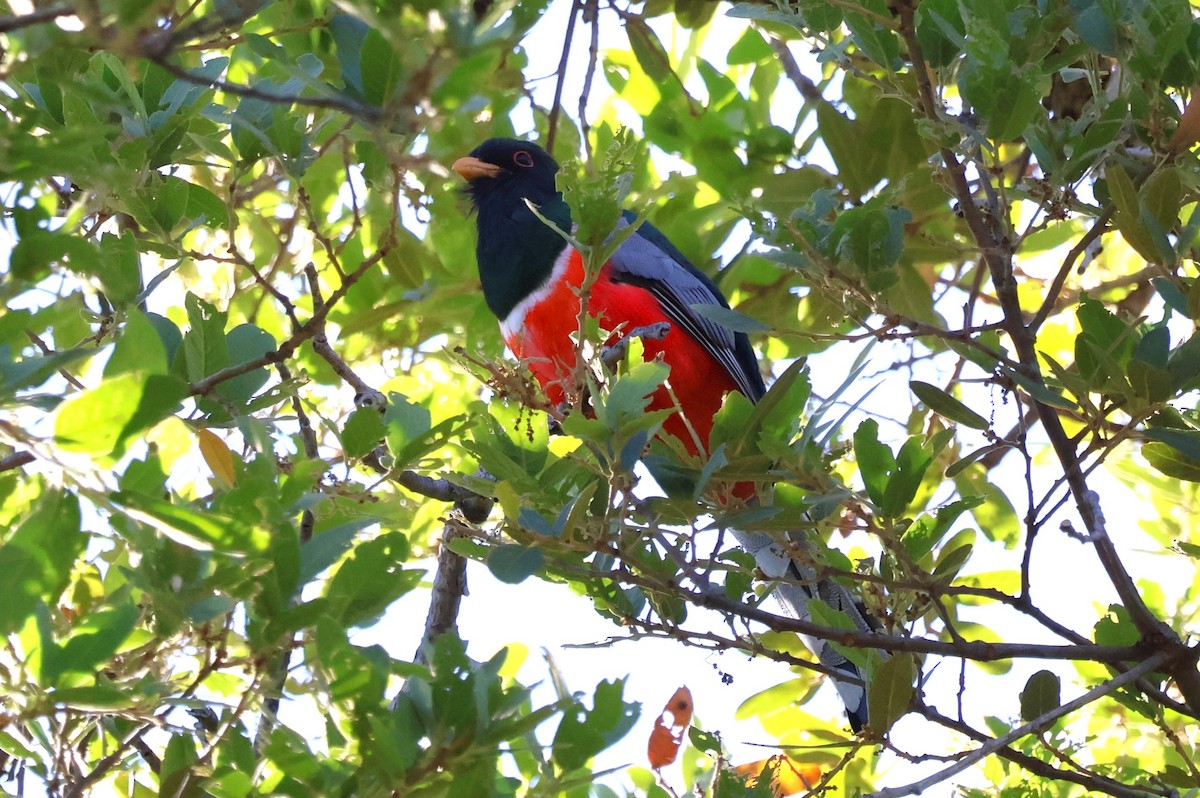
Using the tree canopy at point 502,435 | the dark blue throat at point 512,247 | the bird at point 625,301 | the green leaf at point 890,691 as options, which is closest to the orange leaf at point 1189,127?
the tree canopy at point 502,435

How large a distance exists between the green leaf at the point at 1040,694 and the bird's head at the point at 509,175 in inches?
93.1

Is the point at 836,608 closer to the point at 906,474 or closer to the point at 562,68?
the point at 906,474

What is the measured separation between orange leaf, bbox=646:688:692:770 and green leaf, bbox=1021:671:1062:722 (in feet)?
1.91

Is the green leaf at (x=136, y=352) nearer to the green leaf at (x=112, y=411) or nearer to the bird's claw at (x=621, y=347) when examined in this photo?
the green leaf at (x=112, y=411)

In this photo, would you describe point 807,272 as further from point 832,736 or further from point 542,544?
point 832,736

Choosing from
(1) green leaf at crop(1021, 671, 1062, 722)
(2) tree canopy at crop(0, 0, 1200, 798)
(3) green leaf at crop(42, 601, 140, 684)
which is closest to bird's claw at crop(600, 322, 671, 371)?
(2) tree canopy at crop(0, 0, 1200, 798)

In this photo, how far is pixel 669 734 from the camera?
2221 mm

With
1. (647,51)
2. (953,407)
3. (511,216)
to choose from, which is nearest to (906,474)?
(953,407)

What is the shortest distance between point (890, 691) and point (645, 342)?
5.33 feet

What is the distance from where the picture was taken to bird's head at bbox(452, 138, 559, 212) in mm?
4125

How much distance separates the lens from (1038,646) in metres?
2.02

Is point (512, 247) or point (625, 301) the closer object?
point (625, 301)

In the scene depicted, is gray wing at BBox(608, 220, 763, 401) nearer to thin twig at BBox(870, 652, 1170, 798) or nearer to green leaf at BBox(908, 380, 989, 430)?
green leaf at BBox(908, 380, 989, 430)

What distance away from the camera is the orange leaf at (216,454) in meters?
1.96
